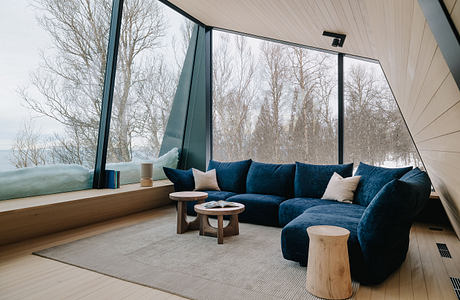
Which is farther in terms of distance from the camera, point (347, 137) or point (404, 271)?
point (347, 137)

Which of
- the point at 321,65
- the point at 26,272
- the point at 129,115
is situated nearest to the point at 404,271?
the point at 26,272

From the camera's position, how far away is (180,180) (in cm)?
481

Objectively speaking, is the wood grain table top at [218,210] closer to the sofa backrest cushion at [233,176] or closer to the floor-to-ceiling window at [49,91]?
the sofa backrest cushion at [233,176]

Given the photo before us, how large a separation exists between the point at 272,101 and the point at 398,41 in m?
3.55

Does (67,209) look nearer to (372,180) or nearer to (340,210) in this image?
(340,210)

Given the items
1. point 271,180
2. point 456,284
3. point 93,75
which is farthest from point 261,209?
point 93,75

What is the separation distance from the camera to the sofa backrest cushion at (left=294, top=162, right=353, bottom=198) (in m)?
4.30

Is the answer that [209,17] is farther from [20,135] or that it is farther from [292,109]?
[20,135]

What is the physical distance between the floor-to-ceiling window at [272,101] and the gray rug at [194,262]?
2161 mm

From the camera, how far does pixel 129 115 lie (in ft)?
15.9

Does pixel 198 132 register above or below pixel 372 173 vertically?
above

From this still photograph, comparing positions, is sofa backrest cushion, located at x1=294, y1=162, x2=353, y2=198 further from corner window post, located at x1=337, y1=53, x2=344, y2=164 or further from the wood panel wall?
the wood panel wall

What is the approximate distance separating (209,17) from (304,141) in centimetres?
284

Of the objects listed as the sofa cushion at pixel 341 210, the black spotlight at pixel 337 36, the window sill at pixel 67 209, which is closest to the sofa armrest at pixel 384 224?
the sofa cushion at pixel 341 210
